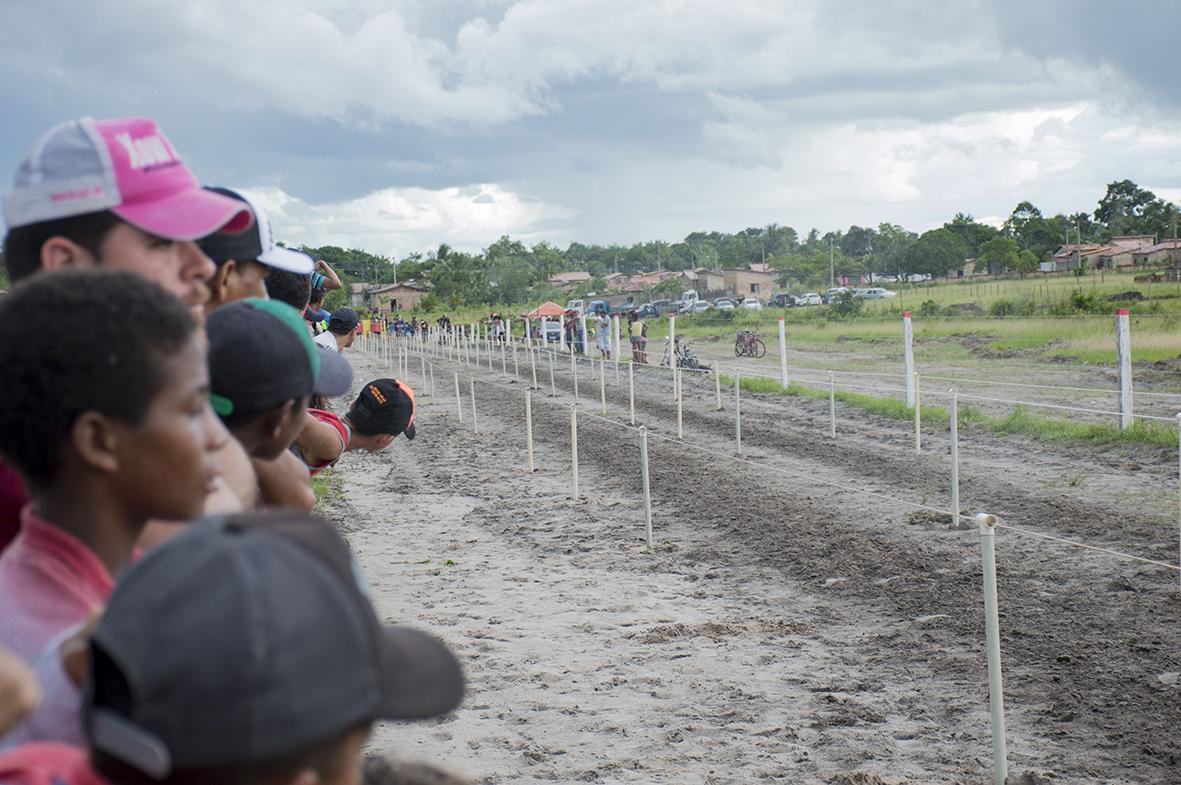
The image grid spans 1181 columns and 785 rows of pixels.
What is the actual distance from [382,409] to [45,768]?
2.65m

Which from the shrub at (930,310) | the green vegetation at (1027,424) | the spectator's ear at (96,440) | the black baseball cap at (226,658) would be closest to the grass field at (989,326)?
the shrub at (930,310)

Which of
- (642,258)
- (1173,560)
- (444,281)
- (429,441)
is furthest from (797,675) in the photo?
(642,258)

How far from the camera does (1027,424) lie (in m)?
15.7

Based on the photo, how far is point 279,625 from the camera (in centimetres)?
100

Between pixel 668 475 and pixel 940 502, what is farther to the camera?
pixel 668 475

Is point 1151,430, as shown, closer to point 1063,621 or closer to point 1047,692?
point 1063,621

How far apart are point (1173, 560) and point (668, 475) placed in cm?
631

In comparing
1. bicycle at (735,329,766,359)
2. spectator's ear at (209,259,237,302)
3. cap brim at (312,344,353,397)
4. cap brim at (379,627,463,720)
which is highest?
spectator's ear at (209,259,237,302)

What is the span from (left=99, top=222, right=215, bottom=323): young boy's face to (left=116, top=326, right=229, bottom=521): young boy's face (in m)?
0.39

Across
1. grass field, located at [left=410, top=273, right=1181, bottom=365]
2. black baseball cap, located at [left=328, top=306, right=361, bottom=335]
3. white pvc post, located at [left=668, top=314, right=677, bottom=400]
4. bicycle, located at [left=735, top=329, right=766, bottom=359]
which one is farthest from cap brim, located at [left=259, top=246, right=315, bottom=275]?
bicycle, located at [left=735, top=329, right=766, bottom=359]

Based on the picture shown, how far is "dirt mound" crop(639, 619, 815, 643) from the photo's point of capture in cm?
743

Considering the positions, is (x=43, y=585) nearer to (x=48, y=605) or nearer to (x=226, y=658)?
(x=48, y=605)

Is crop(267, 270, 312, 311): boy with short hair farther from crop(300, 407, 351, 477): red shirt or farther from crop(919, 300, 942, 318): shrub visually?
crop(919, 300, 942, 318): shrub

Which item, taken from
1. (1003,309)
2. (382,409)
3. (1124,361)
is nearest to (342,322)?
(382,409)
